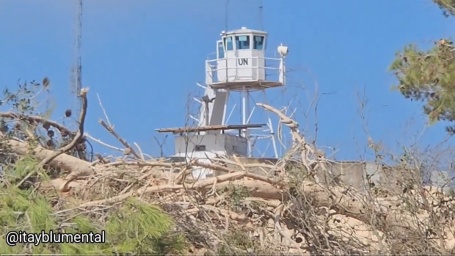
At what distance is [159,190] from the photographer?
22.1ft

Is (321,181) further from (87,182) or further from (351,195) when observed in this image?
(87,182)

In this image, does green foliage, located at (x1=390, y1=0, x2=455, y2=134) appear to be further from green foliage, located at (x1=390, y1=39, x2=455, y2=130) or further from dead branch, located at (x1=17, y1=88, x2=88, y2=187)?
dead branch, located at (x1=17, y1=88, x2=88, y2=187)

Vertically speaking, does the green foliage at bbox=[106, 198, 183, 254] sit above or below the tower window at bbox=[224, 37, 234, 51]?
below

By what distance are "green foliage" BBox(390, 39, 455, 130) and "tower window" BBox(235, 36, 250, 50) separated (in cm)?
1233

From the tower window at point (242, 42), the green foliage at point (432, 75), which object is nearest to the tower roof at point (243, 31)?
the tower window at point (242, 42)

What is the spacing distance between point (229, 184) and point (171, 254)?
37.2 inches

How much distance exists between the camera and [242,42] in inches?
869

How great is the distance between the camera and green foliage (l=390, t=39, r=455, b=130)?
9.27 meters

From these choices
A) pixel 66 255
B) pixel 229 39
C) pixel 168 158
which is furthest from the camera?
pixel 229 39

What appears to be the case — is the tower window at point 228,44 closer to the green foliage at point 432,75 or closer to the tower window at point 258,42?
the tower window at point 258,42

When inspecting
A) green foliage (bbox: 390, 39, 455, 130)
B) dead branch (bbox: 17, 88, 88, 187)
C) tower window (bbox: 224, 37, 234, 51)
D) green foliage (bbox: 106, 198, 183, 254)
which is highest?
tower window (bbox: 224, 37, 234, 51)

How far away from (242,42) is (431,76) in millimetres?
12902

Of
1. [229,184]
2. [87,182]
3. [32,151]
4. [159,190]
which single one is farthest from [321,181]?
[32,151]

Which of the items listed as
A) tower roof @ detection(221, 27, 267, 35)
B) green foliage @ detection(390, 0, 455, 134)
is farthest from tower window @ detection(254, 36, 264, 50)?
green foliage @ detection(390, 0, 455, 134)
